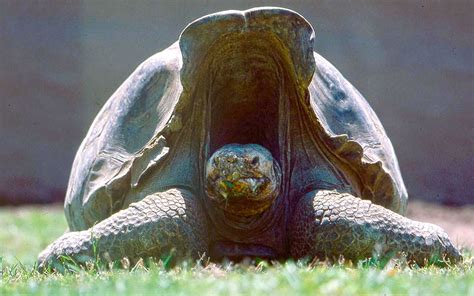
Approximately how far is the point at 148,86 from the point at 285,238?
1.09 meters

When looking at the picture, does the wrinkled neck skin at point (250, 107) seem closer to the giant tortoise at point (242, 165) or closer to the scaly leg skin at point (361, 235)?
the giant tortoise at point (242, 165)

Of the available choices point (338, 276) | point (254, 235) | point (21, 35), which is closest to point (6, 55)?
point (21, 35)

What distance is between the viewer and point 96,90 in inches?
455

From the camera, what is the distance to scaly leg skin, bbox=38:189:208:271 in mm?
Result: 4492

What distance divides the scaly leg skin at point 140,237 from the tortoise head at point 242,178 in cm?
16

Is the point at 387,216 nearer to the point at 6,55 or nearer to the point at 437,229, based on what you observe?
the point at 437,229

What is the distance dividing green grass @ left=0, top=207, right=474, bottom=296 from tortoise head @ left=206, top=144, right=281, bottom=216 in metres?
0.43

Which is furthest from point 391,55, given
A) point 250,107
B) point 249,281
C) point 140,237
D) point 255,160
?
point 249,281

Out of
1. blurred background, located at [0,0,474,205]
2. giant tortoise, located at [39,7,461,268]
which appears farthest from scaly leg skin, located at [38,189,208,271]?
blurred background, located at [0,0,474,205]

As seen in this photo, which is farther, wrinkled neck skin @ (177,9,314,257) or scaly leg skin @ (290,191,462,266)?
wrinkled neck skin @ (177,9,314,257)

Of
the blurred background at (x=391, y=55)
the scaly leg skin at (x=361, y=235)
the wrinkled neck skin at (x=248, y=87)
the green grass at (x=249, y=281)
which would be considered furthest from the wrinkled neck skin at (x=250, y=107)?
the blurred background at (x=391, y=55)

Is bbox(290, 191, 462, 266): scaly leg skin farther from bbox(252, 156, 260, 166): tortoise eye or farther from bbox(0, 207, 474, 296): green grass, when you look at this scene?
bbox(252, 156, 260, 166): tortoise eye

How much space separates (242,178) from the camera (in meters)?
4.61

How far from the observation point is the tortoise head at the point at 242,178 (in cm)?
461
